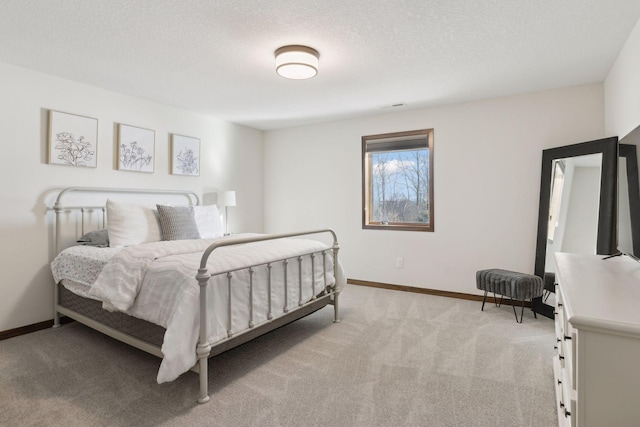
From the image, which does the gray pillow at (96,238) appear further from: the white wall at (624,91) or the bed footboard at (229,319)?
the white wall at (624,91)

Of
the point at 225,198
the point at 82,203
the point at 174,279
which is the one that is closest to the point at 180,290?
the point at 174,279

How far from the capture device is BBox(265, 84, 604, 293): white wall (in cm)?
354

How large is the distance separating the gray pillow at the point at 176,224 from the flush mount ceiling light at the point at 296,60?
1703mm

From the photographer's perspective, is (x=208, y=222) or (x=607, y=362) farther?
(x=208, y=222)

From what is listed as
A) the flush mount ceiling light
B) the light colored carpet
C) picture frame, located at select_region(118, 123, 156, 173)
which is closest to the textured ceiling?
the flush mount ceiling light

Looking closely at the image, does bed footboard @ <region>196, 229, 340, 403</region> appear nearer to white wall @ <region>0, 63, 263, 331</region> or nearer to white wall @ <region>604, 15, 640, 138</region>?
white wall @ <region>0, 63, 263, 331</region>

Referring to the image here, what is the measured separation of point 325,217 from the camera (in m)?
4.95

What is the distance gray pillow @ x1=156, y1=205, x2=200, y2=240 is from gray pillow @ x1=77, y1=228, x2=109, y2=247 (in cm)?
47

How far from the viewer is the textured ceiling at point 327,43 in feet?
6.70

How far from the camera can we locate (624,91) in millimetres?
2578

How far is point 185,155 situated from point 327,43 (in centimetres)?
253

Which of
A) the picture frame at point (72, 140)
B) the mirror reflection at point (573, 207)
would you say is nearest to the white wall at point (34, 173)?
the picture frame at point (72, 140)

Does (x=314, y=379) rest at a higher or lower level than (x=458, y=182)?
lower

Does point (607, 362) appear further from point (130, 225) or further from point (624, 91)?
point (130, 225)
